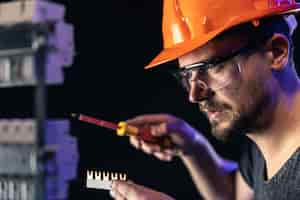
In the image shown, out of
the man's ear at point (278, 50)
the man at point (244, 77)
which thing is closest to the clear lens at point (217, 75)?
the man at point (244, 77)

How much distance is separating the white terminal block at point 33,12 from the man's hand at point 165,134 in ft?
1.65

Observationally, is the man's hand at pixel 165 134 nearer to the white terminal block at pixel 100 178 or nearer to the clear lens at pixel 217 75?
the clear lens at pixel 217 75

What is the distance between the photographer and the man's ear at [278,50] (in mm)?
1388

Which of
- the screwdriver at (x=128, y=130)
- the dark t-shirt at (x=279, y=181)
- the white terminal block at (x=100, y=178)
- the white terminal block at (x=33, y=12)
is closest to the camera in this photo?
the white terminal block at (x=33, y=12)

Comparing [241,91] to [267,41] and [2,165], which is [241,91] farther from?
[2,165]

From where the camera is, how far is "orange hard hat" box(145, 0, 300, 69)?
1.34m

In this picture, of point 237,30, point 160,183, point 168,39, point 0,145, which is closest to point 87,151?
point 160,183

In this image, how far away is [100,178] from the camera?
1.90 metres

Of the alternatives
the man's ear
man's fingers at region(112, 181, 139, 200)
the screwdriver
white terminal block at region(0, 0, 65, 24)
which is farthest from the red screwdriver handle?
white terminal block at region(0, 0, 65, 24)

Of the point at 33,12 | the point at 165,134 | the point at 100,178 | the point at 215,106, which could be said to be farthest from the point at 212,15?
the point at 100,178

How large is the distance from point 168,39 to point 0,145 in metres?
0.72

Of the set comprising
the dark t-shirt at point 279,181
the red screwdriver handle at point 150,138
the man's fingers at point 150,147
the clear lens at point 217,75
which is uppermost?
the clear lens at point 217,75

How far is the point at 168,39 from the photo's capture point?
4.92 feet

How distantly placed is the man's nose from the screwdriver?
147 millimetres
